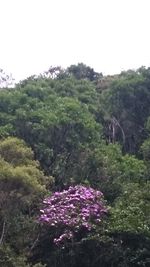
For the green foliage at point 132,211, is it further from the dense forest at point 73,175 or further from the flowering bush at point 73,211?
the flowering bush at point 73,211

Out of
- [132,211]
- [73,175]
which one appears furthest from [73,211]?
[73,175]

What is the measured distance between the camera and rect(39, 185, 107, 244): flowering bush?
15.2 metres

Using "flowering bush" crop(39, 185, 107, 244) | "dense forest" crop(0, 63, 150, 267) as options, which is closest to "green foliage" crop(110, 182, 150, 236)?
"dense forest" crop(0, 63, 150, 267)

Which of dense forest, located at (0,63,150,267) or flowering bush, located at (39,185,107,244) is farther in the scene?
flowering bush, located at (39,185,107,244)

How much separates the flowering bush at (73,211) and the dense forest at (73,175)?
1.1 inches

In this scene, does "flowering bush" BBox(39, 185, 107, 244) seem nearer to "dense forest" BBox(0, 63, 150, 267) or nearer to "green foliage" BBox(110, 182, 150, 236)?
"dense forest" BBox(0, 63, 150, 267)

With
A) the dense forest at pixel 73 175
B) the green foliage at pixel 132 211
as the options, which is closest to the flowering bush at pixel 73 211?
the dense forest at pixel 73 175

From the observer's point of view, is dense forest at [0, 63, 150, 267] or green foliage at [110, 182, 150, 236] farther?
green foliage at [110, 182, 150, 236]

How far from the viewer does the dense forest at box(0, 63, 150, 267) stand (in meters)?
14.8

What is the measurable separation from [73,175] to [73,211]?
3188mm

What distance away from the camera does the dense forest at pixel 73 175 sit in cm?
1475

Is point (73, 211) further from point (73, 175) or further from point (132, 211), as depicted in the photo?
point (73, 175)

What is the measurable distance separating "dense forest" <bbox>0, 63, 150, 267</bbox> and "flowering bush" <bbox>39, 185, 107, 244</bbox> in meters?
0.03

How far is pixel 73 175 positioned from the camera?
18688mm
